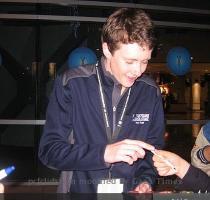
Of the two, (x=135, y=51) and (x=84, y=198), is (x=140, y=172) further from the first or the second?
(x=84, y=198)

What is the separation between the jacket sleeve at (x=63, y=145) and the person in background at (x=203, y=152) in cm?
76

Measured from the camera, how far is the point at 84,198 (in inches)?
46.1

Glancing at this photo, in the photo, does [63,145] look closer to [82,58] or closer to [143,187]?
[143,187]

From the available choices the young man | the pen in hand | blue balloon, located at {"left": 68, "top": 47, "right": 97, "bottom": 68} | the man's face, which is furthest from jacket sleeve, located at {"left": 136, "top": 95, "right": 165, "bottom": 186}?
blue balloon, located at {"left": 68, "top": 47, "right": 97, "bottom": 68}

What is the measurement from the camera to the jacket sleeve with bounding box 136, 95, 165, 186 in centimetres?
199

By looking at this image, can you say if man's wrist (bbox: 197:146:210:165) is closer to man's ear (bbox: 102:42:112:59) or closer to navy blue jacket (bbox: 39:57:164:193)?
navy blue jacket (bbox: 39:57:164:193)

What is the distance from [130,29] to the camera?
1775mm

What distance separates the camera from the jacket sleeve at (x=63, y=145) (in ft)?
5.60

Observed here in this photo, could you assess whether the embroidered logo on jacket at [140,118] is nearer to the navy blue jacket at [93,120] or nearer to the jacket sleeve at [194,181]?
the navy blue jacket at [93,120]

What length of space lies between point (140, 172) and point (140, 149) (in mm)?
493

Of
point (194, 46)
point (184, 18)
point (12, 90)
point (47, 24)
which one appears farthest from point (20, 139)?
point (194, 46)

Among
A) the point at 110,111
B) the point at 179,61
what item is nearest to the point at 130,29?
the point at 110,111

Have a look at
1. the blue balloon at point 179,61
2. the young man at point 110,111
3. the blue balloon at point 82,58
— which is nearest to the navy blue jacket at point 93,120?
the young man at point 110,111

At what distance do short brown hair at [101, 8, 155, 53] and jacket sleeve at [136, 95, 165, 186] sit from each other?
42 cm
